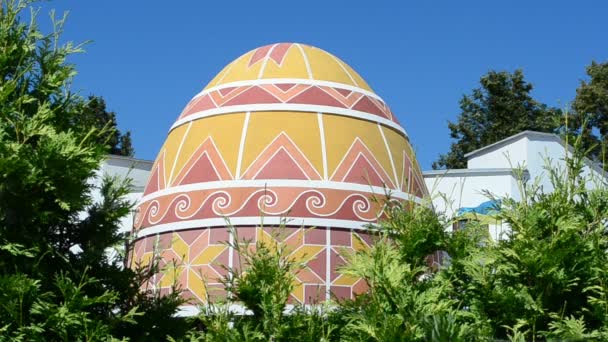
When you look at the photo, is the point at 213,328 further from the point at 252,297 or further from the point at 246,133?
the point at 246,133

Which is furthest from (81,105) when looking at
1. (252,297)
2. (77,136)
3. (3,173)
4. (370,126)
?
(370,126)

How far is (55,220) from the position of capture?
912 cm

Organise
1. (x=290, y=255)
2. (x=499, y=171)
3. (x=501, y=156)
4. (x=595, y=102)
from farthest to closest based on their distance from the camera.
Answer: (x=595, y=102) → (x=501, y=156) → (x=499, y=171) → (x=290, y=255)

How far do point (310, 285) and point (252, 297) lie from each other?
281 centimetres

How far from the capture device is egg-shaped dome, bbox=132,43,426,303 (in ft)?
38.7

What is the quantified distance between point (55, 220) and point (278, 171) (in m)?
3.83

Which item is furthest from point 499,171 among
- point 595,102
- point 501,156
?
point 595,102

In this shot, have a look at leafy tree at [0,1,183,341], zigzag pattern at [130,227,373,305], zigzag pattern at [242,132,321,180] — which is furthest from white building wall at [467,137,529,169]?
leafy tree at [0,1,183,341]

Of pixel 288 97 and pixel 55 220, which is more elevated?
pixel 288 97

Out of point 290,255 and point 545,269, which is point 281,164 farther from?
point 545,269

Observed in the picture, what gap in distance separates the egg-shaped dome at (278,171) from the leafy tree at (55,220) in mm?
1992

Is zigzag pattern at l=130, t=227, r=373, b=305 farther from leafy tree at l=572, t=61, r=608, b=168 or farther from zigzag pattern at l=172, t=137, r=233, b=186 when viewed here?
leafy tree at l=572, t=61, r=608, b=168

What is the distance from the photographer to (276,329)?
8461 millimetres

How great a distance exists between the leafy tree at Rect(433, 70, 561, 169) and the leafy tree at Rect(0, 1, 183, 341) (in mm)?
34186
